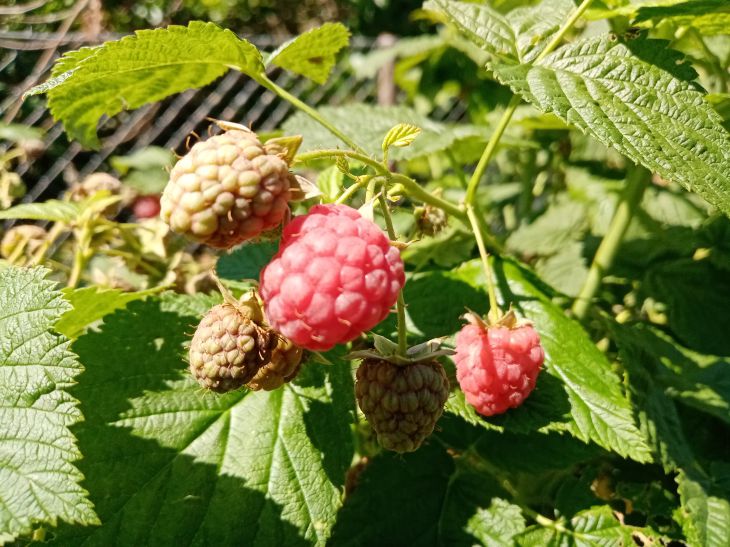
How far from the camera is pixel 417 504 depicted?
1385 millimetres

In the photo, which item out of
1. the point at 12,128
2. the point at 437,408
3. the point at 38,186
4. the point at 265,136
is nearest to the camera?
the point at 437,408

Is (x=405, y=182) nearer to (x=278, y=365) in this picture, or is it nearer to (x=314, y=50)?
(x=278, y=365)

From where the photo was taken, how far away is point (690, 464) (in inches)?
54.6

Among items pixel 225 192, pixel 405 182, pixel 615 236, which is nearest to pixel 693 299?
pixel 615 236

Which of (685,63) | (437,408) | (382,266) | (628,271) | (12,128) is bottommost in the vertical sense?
(12,128)

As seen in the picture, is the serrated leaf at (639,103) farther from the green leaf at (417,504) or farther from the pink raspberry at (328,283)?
the green leaf at (417,504)

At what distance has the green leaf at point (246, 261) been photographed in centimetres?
155

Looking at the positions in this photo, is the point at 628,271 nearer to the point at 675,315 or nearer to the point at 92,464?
the point at 675,315

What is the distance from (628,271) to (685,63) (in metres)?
0.77

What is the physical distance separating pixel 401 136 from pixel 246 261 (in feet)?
2.31

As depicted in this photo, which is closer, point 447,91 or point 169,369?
point 169,369

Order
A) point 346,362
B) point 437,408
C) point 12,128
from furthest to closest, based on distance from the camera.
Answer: point 12,128
point 346,362
point 437,408

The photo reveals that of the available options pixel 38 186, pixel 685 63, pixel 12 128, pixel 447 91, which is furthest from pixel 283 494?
pixel 38 186

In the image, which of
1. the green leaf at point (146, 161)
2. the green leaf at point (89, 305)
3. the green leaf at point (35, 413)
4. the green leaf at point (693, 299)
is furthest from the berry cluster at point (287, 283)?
the green leaf at point (146, 161)
